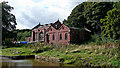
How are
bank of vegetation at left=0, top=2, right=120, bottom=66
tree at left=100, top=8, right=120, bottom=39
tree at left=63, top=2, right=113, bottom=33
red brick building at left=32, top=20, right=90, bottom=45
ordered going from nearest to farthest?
bank of vegetation at left=0, top=2, right=120, bottom=66
tree at left=100, top=8, right=120, bottom=39
red brick building at left=32, top=20, right=90, bottom=45
tree at left=63, top=2, right=113, bottom=33

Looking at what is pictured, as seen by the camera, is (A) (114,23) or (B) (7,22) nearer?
(A) (114,23)

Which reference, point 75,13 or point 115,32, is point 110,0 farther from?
point 115,32

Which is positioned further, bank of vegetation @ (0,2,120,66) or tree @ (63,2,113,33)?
tree @ (63,2,113,33)

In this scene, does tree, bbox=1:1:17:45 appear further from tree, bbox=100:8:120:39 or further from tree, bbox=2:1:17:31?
tree, bbox=100:8:120:39

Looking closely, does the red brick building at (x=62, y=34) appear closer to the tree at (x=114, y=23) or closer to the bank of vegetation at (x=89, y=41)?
the bank of vegetation at (x=89, y=41)

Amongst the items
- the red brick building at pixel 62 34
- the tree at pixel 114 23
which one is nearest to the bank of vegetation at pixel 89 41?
the tree at pixel 114 23

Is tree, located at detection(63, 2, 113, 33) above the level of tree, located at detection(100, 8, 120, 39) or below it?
above

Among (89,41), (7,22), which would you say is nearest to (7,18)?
(7,22)

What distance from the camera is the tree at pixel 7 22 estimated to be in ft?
104

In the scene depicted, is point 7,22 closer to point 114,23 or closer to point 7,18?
point 7,18

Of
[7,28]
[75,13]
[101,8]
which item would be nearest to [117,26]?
[101,8]

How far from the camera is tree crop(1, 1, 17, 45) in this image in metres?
31.8

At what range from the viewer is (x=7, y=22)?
32.7m

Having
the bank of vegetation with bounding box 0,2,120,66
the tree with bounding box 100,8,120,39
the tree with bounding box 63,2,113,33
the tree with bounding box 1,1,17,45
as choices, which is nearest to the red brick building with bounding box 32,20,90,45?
the bank of vegetation with bounding box 0,2,120,66
